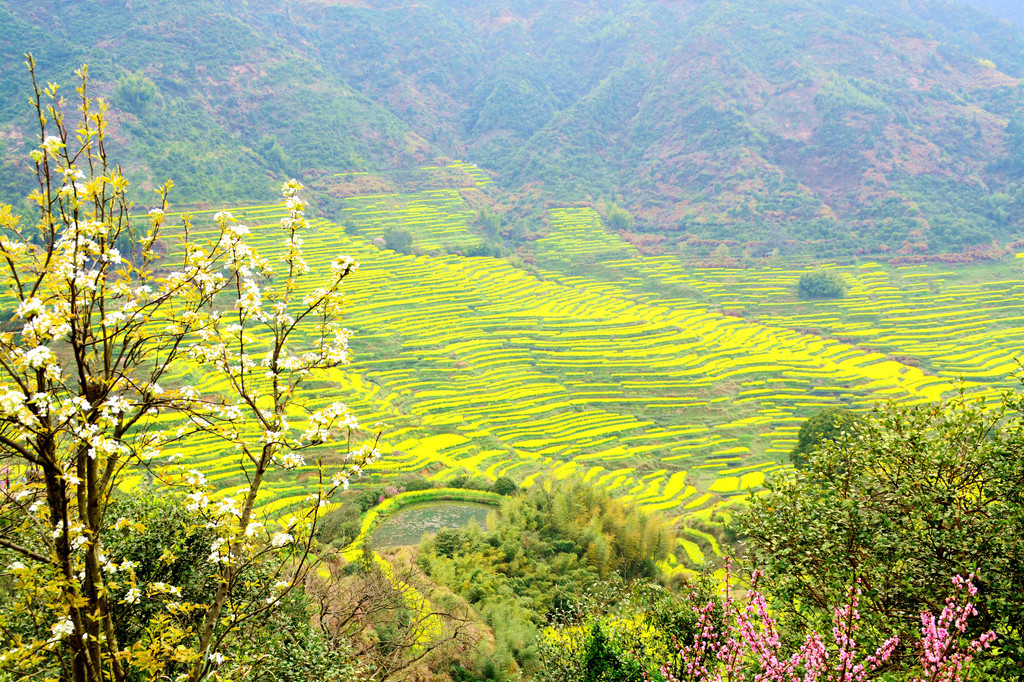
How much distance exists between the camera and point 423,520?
26750 millimetres

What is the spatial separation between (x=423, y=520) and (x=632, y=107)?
108370 millimetres

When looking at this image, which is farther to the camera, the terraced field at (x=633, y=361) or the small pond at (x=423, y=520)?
the terraced field at (x=633, y=361)

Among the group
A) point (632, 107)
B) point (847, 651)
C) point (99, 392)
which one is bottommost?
point (847, 651)

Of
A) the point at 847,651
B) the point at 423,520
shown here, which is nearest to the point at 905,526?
the point at 847,651

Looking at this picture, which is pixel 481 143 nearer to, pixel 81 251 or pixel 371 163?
pixel 371 163

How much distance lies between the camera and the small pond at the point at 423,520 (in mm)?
25125

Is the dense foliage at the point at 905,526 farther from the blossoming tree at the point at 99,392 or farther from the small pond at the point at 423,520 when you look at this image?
the small pond at the point at 423,520

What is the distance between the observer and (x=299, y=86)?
100750mm

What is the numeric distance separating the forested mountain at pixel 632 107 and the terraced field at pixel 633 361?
50.9ft

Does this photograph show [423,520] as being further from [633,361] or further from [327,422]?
[633,361]

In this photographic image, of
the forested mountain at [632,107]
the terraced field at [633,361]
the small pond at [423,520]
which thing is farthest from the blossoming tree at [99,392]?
the forested mountain at [632,107]

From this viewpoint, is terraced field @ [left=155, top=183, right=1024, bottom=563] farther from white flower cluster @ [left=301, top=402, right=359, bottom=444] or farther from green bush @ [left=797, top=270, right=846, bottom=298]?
white flower cluster @ [left=301, top=402, right=359, bottom=444]

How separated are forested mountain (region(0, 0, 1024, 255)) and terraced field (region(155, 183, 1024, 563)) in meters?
15.5

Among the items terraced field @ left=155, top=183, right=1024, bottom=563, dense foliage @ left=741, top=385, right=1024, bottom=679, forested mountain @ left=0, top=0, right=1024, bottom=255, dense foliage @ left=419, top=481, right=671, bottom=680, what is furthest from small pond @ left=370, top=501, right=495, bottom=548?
forested mountain @ left=0, top=0, right=1024, bottom=255
